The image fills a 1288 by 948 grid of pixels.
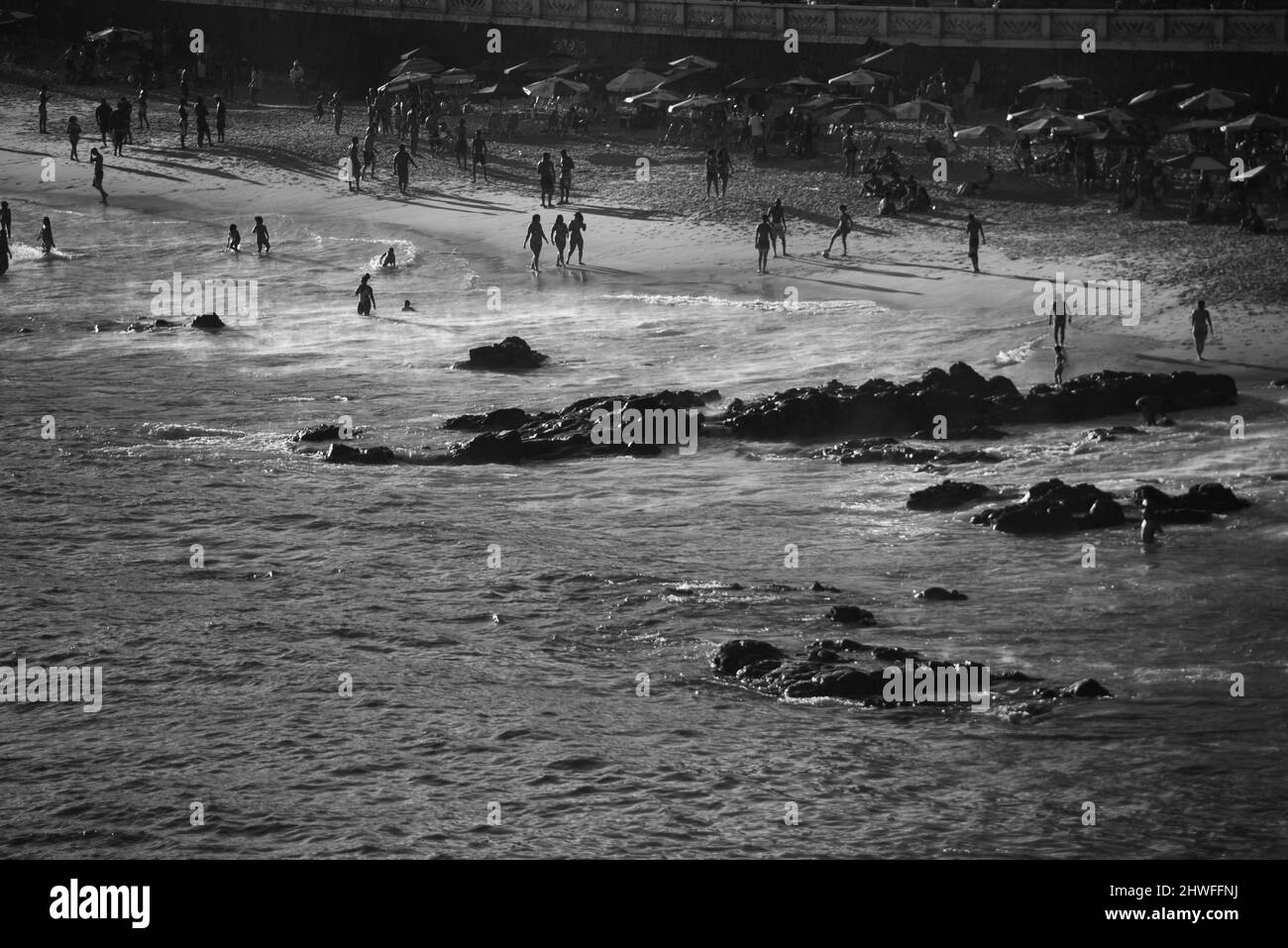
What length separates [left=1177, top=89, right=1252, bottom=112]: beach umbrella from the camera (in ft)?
162

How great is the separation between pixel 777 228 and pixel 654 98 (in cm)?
1401

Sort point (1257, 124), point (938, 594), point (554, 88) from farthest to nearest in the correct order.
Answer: point (554, 88) → point (1257, 124) → point (938, 594)

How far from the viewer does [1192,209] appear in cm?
4316

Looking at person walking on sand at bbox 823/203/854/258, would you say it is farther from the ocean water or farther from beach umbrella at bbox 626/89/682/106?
beach umbrella at bbox 626/89/682/106

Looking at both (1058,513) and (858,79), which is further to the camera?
(858,79)

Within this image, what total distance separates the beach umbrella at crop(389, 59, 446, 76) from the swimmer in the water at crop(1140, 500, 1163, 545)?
40.5 metres

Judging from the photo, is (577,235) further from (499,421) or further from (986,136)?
(499,421)

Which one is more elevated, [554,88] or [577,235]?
[554,88]

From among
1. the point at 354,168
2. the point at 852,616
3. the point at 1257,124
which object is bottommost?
the point at 852,616

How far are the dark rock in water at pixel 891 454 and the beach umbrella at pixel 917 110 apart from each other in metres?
22.9

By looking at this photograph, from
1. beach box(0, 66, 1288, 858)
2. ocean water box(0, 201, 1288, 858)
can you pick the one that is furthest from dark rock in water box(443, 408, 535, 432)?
beach box(0, 66, 1288, 858)

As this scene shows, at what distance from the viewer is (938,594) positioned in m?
24.5

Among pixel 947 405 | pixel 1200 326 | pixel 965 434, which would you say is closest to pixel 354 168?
pixel 947 405
